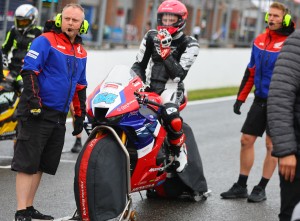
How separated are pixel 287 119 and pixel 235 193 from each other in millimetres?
3875

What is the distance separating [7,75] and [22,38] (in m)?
0.61

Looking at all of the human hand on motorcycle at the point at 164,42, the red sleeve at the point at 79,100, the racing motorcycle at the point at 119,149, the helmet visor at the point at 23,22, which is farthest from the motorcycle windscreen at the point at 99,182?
the helmet visor at the point at 23,22

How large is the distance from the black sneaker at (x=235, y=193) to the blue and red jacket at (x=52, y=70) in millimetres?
2362

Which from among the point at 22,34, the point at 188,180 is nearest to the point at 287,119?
the point at 188,180

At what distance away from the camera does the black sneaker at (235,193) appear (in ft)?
28.1

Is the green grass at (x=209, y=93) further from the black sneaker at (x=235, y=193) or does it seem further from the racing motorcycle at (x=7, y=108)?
the black sneaker at (x=235, y=193)

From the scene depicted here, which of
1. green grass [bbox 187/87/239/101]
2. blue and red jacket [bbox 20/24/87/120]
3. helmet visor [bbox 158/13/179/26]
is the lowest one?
green grass [bbox 187/87/239/101]

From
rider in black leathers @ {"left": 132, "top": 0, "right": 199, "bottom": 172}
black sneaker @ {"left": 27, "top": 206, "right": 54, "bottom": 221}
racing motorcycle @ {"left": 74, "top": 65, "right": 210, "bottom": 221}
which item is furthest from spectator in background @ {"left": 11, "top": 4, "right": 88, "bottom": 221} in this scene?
rider in black leathers @ {"left": 132, "top": 0, "right": 199, "bottom": 172}

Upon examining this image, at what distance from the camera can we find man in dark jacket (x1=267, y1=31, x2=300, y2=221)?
189 inches

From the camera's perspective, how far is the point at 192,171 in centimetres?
805

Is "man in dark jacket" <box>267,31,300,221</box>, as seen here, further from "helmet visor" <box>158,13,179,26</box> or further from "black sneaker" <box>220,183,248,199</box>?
"black sneaker" <box>220,183,248,199</box>

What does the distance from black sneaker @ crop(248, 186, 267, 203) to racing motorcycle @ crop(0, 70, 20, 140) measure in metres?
3.10

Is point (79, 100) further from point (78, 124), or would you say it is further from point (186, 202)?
point (186, 202)

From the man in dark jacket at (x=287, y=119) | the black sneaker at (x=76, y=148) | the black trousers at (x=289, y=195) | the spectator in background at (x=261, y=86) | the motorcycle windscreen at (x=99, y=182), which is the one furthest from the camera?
the black sneaker at (x=76, y=148)
